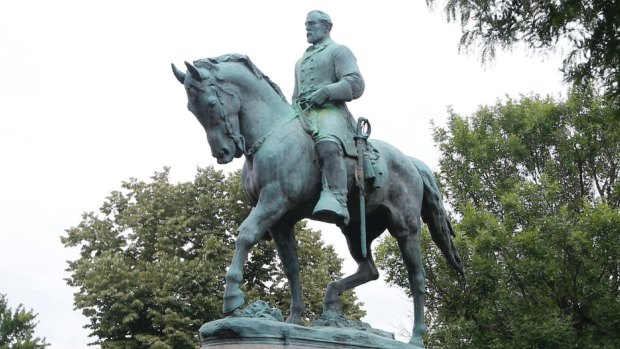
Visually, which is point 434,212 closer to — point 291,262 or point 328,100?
point 291,262

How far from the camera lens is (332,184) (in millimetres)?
8297

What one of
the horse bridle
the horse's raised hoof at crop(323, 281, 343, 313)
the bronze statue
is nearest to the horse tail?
the bronze statue

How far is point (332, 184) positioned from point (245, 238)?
1.06 meters

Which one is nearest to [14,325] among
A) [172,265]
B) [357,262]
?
[172,265]

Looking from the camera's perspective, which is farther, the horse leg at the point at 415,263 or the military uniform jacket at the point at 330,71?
the horse leg at the point at 415,263

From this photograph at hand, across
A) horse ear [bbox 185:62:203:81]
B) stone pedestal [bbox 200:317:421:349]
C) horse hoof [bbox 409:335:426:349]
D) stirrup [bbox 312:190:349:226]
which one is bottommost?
stone pedestal [bbox 200:317:421:349]

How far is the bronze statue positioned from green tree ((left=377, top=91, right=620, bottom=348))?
453 inches

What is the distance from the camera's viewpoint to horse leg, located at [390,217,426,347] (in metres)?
9.42

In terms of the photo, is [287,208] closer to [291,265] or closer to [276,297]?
[291,265]

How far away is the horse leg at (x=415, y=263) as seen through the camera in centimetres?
942

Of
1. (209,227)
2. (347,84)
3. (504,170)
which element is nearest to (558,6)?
(347,84)

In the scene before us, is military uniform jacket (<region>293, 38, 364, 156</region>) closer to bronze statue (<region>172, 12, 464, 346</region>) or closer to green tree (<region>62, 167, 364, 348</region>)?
bronze statue (<region>172, 12, 464, 346</region>)

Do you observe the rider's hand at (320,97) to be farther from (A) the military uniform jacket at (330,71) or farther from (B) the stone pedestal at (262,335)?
(B) the stone pedestal at (262,335)

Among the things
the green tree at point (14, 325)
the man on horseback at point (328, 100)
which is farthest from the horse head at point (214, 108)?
the green tree at point (14, 325)
